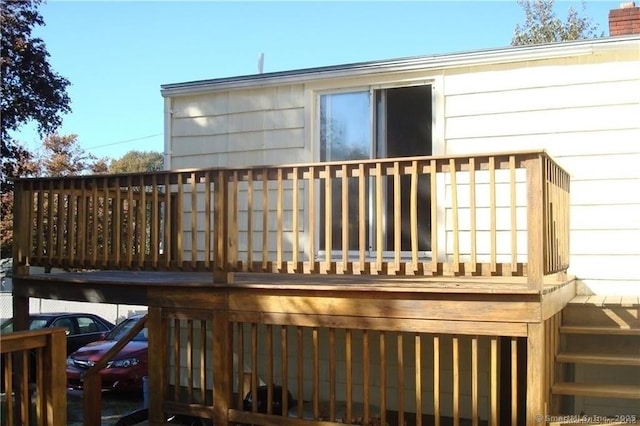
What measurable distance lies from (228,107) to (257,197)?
1189mm

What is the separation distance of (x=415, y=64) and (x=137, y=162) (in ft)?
107

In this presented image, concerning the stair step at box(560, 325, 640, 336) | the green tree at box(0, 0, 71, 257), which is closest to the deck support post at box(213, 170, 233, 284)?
the stair step at box(560, 325, 640, 336)

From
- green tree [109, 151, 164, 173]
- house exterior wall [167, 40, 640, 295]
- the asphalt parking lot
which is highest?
green tree [109, 151, 164, 173]

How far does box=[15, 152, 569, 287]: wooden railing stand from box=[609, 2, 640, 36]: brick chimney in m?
2.29

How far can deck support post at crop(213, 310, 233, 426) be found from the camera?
5.36m

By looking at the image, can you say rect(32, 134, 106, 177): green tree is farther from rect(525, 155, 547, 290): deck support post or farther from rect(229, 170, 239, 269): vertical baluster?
rect(525, 155, 547, 290): deck support post

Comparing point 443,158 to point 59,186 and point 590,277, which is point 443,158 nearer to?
point 590,277

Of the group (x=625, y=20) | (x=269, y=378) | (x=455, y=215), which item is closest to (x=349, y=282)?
(x=269, y=378)

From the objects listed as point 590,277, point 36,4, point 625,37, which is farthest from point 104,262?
point 36,4

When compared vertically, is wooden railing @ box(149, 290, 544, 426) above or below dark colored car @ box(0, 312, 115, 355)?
above

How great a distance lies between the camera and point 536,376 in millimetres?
4289

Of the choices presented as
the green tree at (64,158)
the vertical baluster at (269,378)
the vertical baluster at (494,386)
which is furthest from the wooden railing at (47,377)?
the green tree at (64,158)

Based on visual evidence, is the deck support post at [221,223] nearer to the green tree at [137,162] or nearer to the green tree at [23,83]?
the green tree at [23,83]

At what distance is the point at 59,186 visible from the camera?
610 centimetres
